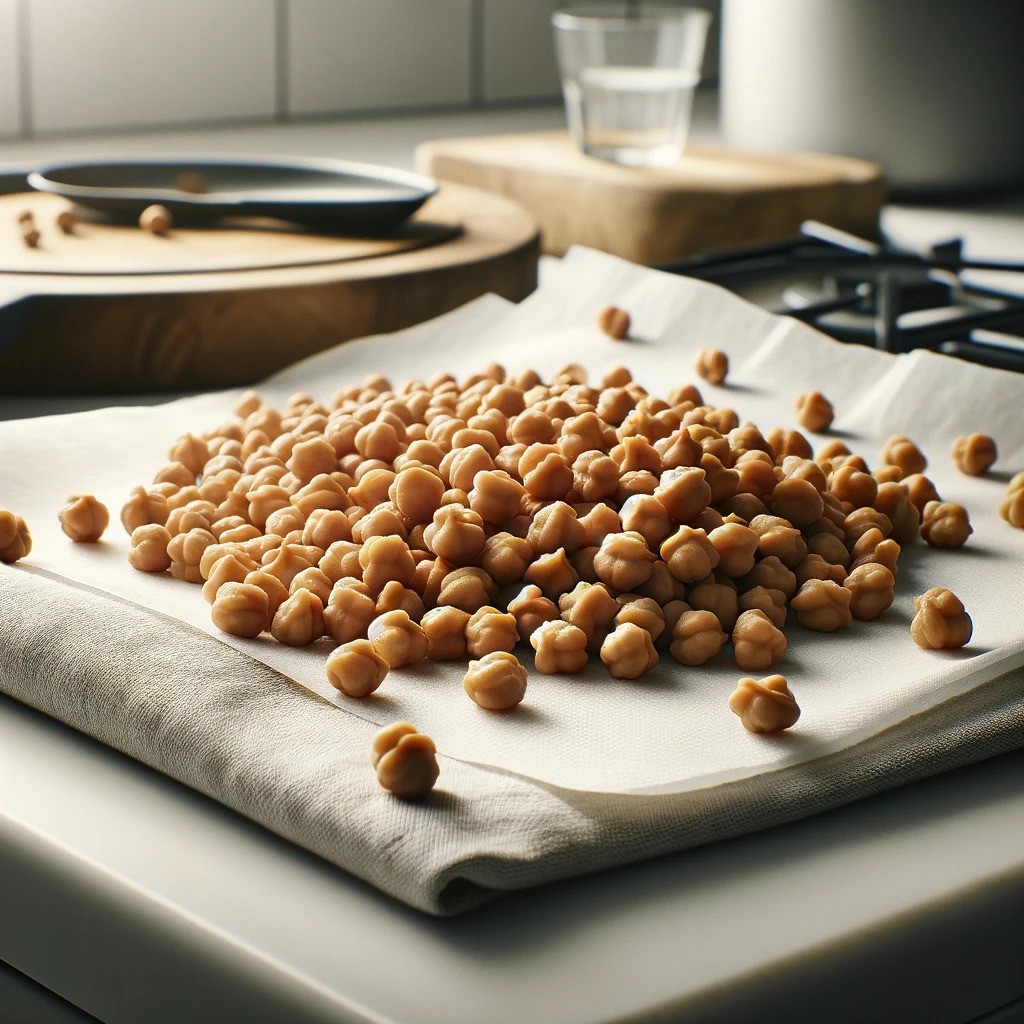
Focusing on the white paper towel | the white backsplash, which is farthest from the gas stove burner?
the white backsplash

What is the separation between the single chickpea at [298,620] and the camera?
28.4 inches

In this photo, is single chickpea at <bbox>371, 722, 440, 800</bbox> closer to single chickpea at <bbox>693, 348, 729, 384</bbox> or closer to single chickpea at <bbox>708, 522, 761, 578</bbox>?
single chickpea at <bbox>708, 522, 761, 578</bbox>

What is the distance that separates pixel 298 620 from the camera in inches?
28.4

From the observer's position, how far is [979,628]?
0.75 metres

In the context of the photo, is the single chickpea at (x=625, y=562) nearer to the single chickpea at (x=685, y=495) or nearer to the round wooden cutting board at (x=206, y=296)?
the single chickpea at (x=685, y=495)

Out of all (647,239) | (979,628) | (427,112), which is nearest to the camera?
(979,628)

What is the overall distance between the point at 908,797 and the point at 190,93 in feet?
7.31

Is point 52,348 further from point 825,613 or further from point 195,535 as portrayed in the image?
point 825,613

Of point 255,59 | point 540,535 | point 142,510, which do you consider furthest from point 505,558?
point 255,59

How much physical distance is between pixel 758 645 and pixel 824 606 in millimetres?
64

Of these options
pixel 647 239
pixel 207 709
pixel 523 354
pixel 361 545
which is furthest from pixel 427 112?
pixel 207 709

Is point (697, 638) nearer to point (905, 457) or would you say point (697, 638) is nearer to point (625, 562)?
point (625, 562)

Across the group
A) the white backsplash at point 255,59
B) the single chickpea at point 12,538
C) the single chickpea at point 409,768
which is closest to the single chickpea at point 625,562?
the single chickpea at point 409,768

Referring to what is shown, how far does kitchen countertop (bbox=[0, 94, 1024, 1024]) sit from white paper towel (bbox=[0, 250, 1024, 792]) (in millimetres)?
60
